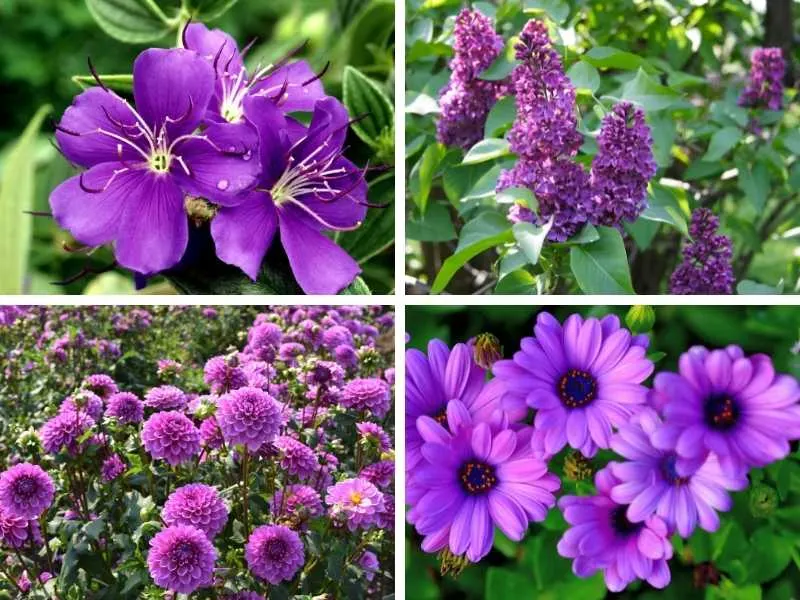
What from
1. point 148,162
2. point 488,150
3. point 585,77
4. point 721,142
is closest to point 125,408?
point 148,162

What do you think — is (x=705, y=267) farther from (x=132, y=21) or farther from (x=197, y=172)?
(x=132, y=21)

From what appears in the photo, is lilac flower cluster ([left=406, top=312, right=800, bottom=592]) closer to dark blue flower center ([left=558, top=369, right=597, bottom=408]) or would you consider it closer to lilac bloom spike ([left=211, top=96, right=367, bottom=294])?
dark blue flower center ([left=558, top=369, right=597, bottom=408])

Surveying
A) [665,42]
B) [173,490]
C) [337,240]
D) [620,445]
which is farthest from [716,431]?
[665,42]

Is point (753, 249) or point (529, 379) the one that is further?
point (753, 249)

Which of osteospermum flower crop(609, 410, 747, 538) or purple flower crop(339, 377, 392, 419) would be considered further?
purple flower crop(339, 377, 392, 419)

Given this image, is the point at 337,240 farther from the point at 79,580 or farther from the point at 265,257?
the point at 79,580

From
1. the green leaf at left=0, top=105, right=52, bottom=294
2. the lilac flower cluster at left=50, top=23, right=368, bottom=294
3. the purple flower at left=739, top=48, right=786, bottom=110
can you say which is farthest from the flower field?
the purple flower at left=739, top=48, right=786, bottom=110

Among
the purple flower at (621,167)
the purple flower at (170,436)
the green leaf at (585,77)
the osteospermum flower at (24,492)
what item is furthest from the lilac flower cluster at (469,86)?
the osteospermum flower at (24,492)
